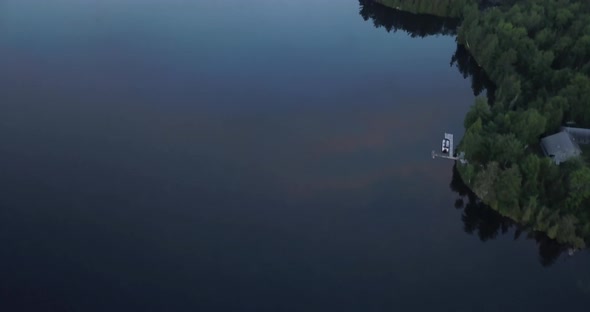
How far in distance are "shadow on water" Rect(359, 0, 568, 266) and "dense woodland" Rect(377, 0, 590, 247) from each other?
13.2 inches

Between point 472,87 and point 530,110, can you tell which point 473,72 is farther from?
point 530,110

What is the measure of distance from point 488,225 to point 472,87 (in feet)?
31.7

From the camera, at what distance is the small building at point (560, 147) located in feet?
60.3

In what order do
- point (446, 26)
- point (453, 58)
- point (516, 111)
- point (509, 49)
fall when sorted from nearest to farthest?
point (516, 111), point (509, 49), point (453, 58), point (446, 26)

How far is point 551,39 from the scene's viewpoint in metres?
24.7

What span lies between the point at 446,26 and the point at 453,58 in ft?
13.8

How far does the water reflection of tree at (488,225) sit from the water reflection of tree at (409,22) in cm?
1437

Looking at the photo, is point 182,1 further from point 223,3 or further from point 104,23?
point 104,23

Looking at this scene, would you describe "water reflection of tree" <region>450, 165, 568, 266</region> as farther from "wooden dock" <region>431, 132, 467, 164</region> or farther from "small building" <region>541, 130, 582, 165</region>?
"small building" <region>541, 130, 582, 165</region>

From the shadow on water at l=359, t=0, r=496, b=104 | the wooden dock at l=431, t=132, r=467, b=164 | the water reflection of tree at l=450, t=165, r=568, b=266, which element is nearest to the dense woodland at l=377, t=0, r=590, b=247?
the water reflection of tree at l=450, t=165, r=568, b=266

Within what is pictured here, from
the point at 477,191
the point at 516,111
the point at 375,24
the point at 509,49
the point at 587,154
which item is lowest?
the point at 477,191

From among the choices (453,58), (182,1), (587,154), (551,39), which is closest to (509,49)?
(551,39)

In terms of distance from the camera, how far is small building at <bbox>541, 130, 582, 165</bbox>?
724 inches

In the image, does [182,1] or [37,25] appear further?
[182,1]
